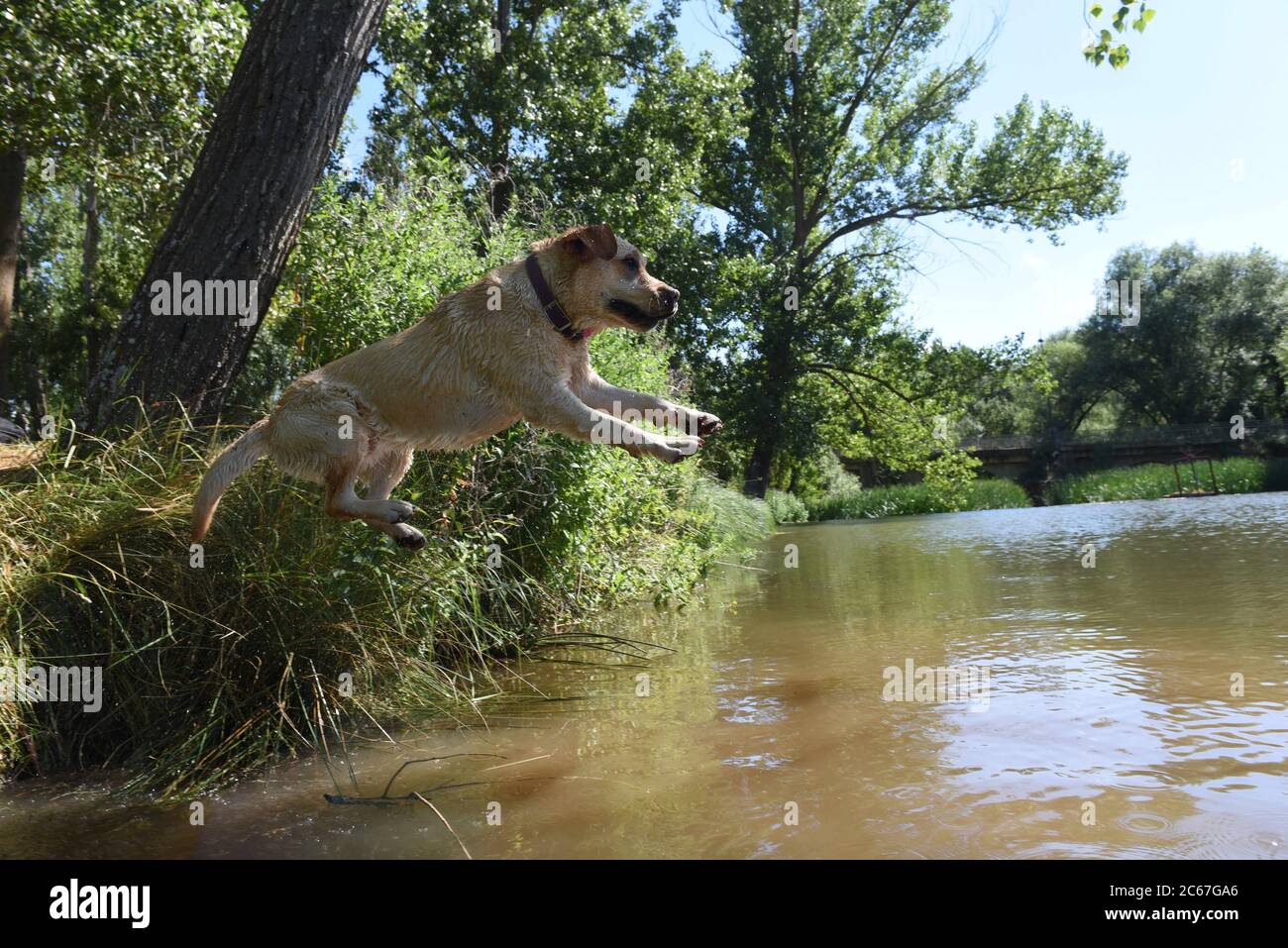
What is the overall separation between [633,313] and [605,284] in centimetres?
18

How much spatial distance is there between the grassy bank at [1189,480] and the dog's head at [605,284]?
33485 mm

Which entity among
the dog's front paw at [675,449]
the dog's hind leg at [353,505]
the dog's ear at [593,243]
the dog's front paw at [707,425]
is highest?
the dog's ear at [593,243]

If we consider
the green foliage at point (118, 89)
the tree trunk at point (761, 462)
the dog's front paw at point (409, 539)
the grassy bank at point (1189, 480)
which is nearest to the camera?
the dog's front paw at point (409, 539)

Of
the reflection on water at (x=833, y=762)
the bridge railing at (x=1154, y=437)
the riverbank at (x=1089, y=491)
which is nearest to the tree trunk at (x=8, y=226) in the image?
the reflection on water at (x=833, y=762)

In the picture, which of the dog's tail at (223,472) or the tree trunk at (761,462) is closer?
the dog's tail at (223,472)

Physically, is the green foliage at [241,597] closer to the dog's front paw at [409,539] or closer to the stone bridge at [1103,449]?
the dog's front paw at [409,539]

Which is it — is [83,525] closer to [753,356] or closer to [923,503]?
[753,356]

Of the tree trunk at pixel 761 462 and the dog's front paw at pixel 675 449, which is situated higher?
the tree trunk at pixel 761 462

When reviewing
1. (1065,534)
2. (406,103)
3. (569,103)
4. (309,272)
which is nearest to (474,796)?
(309,272)

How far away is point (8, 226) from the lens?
52.5 ft

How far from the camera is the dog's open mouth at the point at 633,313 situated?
398 centimetres

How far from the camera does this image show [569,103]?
71.5ft

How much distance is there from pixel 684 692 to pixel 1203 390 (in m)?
52.6

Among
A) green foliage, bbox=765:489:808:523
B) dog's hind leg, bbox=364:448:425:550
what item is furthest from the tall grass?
dog's hind leg, bbox=364:448:425:550
